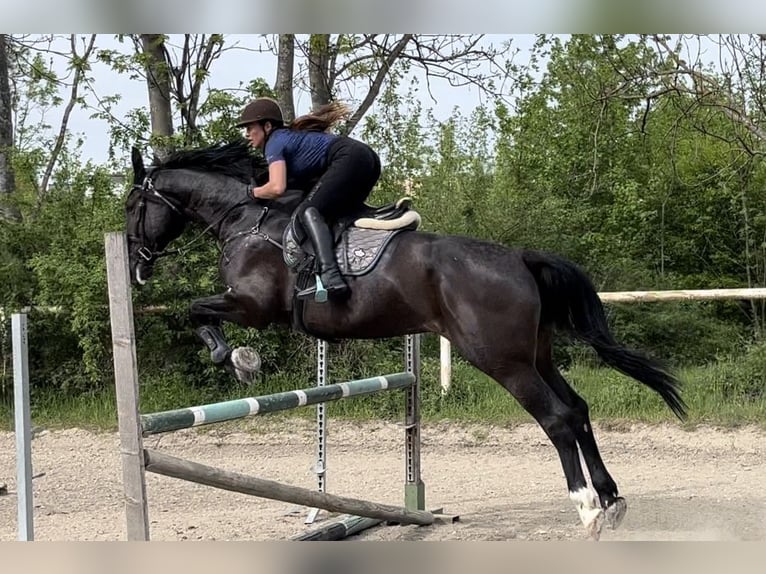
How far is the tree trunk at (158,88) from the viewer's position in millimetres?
8500

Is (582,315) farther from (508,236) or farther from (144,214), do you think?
(508,236)

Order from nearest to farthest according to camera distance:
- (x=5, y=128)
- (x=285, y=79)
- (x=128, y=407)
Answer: (x=128, y=407) → (x=285, y=79) → (x=5, y=128)

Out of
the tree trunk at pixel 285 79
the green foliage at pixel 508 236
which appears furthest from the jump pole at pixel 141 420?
the tree trunk at pixel 285 79

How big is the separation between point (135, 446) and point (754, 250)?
10797 mm

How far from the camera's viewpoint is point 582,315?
4062 mm

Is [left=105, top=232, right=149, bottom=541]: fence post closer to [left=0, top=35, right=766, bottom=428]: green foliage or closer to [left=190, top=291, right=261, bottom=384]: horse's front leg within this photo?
[left=190, top=291, right=261, bottom=384]: horse's front leg

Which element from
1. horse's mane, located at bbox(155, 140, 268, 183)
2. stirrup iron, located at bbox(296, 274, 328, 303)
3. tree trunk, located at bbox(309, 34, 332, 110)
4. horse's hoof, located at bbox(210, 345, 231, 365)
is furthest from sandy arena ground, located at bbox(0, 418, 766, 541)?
tree trunk, located at bbox(309, 34, 332, 110)

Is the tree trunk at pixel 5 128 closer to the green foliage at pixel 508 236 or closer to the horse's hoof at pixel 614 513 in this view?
the green foliage at pixel 508 236

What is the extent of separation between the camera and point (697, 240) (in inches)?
490

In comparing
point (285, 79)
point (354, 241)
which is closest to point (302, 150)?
point (354, 241)

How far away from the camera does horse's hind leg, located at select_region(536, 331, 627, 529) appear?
3873 mm

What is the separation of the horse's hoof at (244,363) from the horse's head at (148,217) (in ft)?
2.28

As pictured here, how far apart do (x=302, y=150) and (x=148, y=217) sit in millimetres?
904
